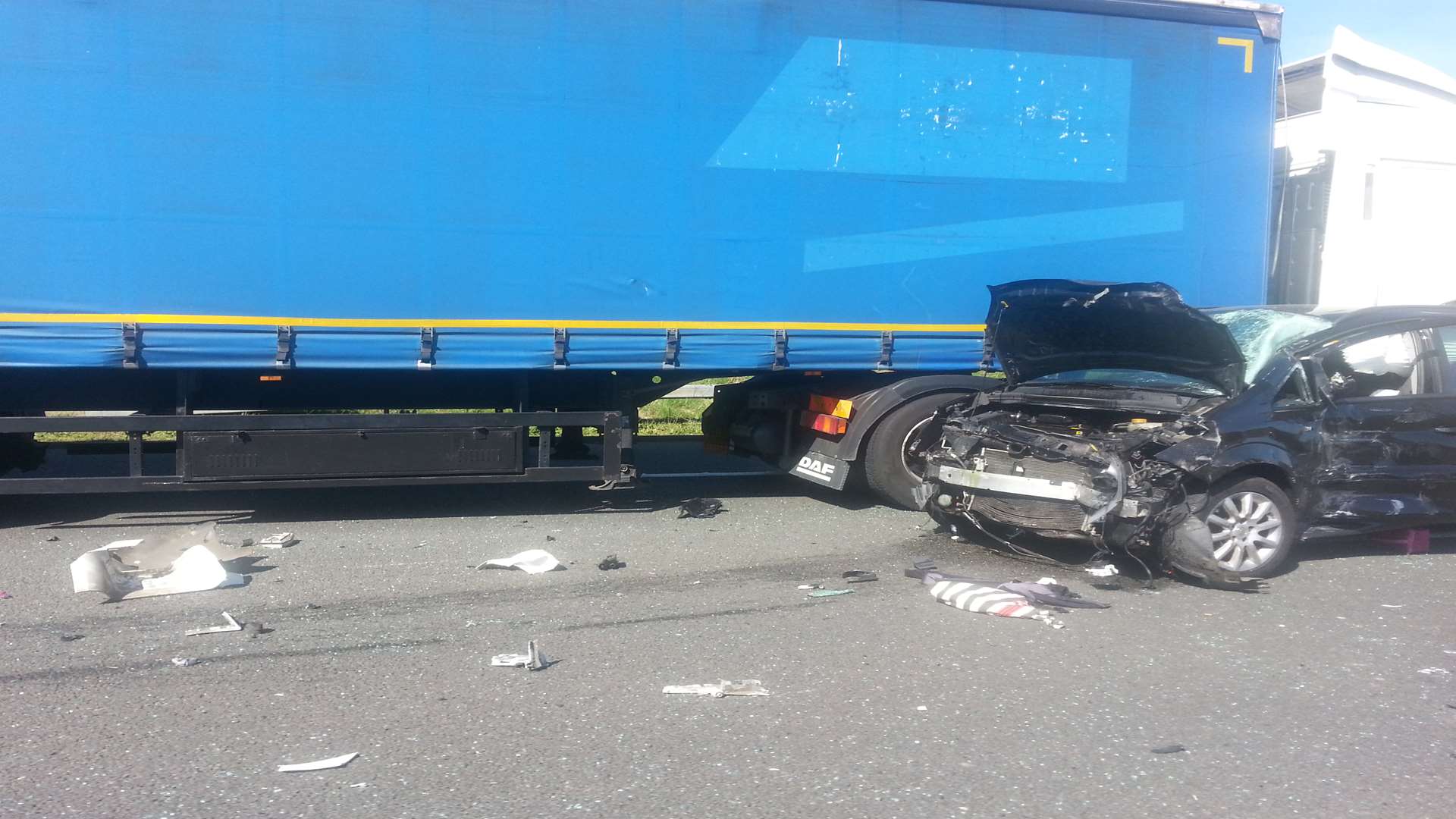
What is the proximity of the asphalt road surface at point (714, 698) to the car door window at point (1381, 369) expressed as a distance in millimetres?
1074

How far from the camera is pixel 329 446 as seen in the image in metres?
7.29

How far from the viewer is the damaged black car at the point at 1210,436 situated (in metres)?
6.08

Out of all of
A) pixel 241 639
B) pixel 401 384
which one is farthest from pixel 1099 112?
pixel 241 639

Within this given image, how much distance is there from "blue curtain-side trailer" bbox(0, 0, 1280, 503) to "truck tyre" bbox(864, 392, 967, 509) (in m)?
0.03

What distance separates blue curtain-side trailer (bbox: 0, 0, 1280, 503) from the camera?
22.0ft

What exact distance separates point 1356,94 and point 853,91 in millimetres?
4139

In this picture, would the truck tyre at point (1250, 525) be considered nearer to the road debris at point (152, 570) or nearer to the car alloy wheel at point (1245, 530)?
the car alloy wheel at point (1245, 530)

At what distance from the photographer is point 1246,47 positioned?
27.4 ft

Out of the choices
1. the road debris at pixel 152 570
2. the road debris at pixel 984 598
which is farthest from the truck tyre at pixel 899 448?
the road debris at pixel 152 570

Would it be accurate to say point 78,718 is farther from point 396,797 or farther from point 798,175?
point 798,175

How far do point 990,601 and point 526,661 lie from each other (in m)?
2.41

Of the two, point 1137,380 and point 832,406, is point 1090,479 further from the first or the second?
point 832,406

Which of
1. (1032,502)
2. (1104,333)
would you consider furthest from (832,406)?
(1032,502)

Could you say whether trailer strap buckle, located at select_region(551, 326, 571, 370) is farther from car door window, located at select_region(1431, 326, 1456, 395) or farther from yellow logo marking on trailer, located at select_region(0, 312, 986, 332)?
Answer: car door window, located at select_region(1431, 326, 1456, 395)
